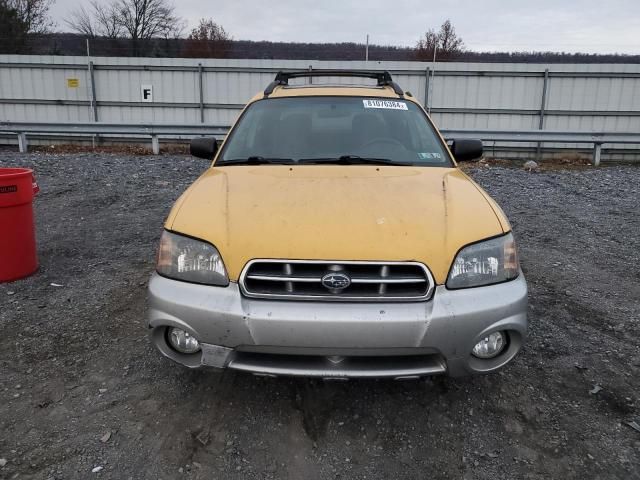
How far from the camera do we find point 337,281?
220 cm

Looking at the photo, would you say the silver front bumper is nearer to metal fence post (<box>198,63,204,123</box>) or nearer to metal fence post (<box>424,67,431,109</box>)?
metal fence post (<box>424,67,431,109</box>)

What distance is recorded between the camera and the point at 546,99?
1349 centimetres

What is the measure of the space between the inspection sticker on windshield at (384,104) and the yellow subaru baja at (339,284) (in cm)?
127

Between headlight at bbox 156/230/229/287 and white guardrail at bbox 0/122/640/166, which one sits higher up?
white guardrail at bbox 0/122/640/166

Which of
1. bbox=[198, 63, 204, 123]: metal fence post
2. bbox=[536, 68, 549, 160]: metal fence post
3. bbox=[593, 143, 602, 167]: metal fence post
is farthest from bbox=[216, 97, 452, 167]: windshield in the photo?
bbox=[198, 63, 204, 123]: metal fence post

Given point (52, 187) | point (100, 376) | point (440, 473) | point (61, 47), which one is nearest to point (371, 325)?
point (440, 473)

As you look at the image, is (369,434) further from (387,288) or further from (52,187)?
(52,187)

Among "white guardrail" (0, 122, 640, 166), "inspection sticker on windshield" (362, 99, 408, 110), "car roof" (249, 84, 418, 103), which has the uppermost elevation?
"car roof" (249, 84, 418, 103)

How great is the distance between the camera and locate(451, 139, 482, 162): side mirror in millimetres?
3881

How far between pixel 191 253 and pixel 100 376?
1142mm

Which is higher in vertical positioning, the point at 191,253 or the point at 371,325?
the point at 191,253

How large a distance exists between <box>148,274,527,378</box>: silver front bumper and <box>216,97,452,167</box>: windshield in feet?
4.52

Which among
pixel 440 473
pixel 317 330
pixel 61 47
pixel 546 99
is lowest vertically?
pixel 440 473

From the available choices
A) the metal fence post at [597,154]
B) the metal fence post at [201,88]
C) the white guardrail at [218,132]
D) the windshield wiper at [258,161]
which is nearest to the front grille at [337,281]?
the windshield wiper at [258,161]
